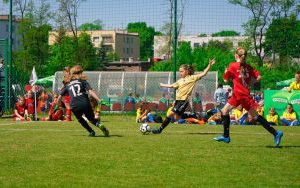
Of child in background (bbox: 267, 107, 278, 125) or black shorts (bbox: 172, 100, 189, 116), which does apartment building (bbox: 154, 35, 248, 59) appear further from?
black shorts (bbox: 172, 100, 189, 116)

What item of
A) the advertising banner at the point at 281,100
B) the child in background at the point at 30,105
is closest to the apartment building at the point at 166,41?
the advertising banner at the point at 281,100

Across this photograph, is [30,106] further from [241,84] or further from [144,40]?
[144,40]

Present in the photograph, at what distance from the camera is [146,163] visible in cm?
1005

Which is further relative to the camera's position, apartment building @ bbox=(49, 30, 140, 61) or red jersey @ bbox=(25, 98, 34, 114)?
apartment building @ bbox=(49, 30, 140, 61)

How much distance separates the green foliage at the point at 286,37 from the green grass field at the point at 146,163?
19181 mm

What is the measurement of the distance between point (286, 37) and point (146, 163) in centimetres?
2525

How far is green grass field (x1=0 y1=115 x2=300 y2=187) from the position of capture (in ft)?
27.4

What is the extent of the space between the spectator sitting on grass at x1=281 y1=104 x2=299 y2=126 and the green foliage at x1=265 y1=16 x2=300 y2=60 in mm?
8553

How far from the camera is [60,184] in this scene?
26.5 feet

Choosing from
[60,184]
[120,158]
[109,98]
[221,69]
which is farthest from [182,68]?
[221,69]

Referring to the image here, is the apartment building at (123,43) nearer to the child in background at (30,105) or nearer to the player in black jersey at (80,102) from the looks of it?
the child in background at (30,105)

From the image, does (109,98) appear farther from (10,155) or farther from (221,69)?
(221,69)

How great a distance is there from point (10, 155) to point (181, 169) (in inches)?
126

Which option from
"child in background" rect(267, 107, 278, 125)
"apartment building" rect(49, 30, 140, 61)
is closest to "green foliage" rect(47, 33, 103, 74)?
"child in background" rect(267, 107, 278, 125)
